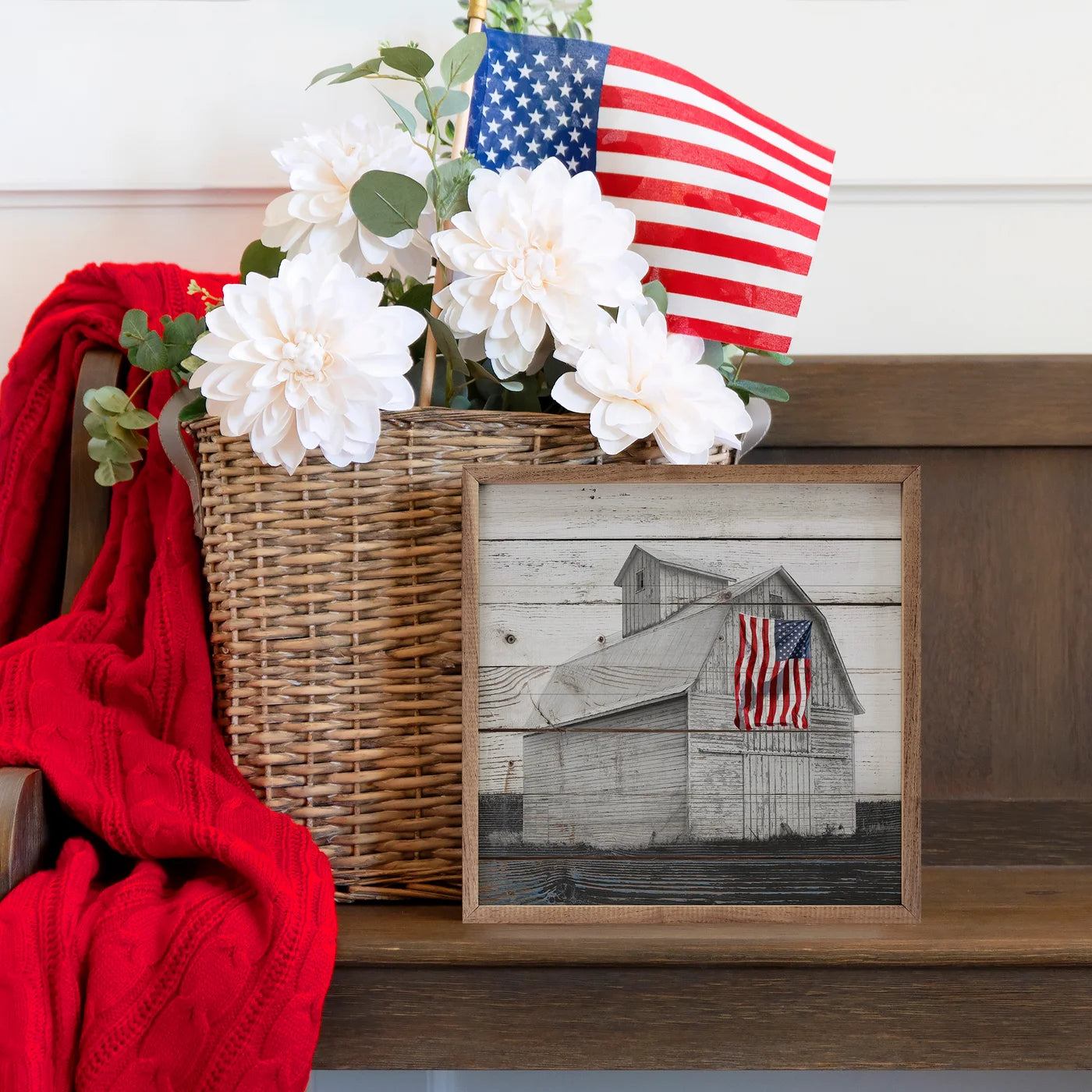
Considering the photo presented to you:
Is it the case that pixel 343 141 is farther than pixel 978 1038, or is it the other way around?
pixel 343 141

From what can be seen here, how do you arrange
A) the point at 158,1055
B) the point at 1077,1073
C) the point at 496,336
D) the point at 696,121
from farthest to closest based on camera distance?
1. the point at 1077,1073
2. the point at 696,121
3. the point at 496,336
4. the point at 158,1055

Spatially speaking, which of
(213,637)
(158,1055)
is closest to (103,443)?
(213,637)

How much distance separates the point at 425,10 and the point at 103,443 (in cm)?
58

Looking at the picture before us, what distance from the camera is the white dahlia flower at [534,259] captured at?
633mm

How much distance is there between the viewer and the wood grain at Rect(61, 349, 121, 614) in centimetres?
87

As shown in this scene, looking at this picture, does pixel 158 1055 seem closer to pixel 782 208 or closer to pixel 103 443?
pixel 103 443

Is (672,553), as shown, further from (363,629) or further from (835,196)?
(835,196)

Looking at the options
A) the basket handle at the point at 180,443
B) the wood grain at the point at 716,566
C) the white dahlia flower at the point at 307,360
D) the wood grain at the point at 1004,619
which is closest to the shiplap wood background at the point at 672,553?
the wood grain at the point at 716,566

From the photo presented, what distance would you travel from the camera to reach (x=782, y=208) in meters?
0.76

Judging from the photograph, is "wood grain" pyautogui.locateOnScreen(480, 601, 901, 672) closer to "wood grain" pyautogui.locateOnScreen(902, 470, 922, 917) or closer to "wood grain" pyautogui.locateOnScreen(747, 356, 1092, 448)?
"wood grain" pyautogui.locateOnScreen(902, 470, 922, 917)

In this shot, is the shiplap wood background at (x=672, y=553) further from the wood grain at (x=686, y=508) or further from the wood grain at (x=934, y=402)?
the wood grain at (x=934, y=402)

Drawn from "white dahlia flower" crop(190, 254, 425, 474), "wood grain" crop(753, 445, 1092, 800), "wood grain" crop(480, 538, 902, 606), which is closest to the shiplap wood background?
"wood grain" crop(480, 538, 902, 606)

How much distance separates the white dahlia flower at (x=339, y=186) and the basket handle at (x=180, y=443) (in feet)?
0.46

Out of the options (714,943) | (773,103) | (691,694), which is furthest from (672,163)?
(714,943)
